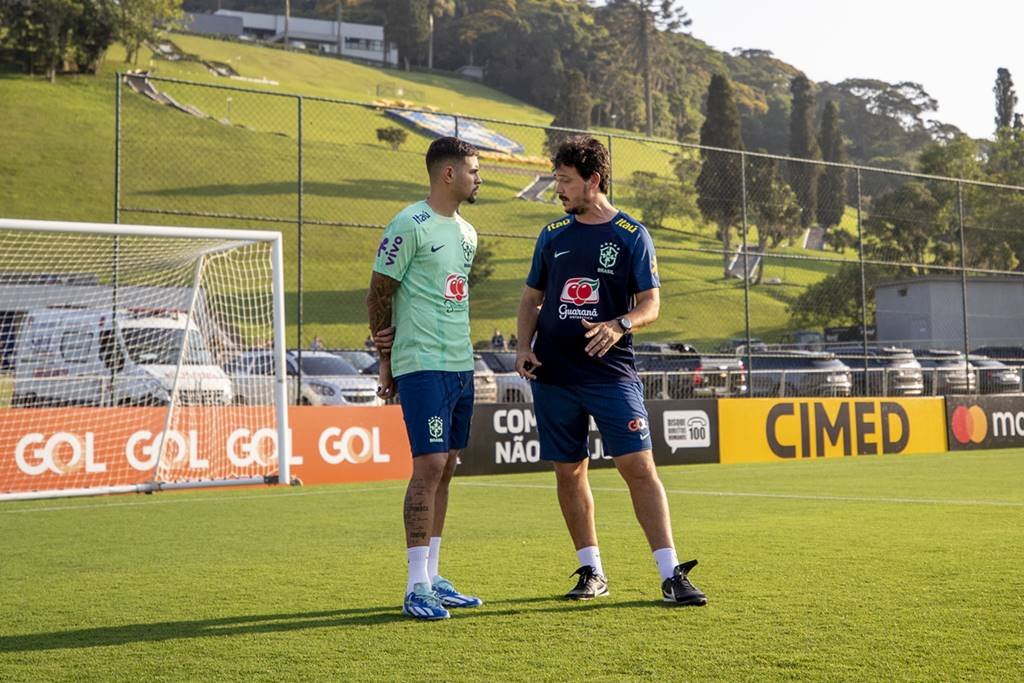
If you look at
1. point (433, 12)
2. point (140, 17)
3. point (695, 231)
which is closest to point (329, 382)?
point (695, 231)

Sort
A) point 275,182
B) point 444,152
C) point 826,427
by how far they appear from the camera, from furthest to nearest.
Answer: point 275,182
point 826,427
point 444,152

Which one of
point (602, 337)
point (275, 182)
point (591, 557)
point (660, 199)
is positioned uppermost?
point (275, 182)

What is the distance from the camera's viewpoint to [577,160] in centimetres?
555

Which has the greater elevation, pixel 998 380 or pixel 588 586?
pixel 998 380

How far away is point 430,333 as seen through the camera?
18.2 feet

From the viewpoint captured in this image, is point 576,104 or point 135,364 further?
point 576,104

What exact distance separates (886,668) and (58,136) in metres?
66.2

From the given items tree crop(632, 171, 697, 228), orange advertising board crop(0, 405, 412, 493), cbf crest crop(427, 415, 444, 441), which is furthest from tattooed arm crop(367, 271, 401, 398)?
tree crop(632, 171, 697, 228)

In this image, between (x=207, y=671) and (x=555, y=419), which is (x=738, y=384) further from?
(x=207, y=671)

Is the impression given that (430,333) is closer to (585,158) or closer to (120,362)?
(585,158)

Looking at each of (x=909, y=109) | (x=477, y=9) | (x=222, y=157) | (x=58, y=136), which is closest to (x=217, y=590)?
(x=222, y=157)

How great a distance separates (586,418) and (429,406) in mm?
738

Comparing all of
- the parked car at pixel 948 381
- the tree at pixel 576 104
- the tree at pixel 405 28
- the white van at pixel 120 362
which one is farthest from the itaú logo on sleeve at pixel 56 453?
the tree at pixel 405 28

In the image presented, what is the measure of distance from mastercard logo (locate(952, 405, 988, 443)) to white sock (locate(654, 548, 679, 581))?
15.9 m
